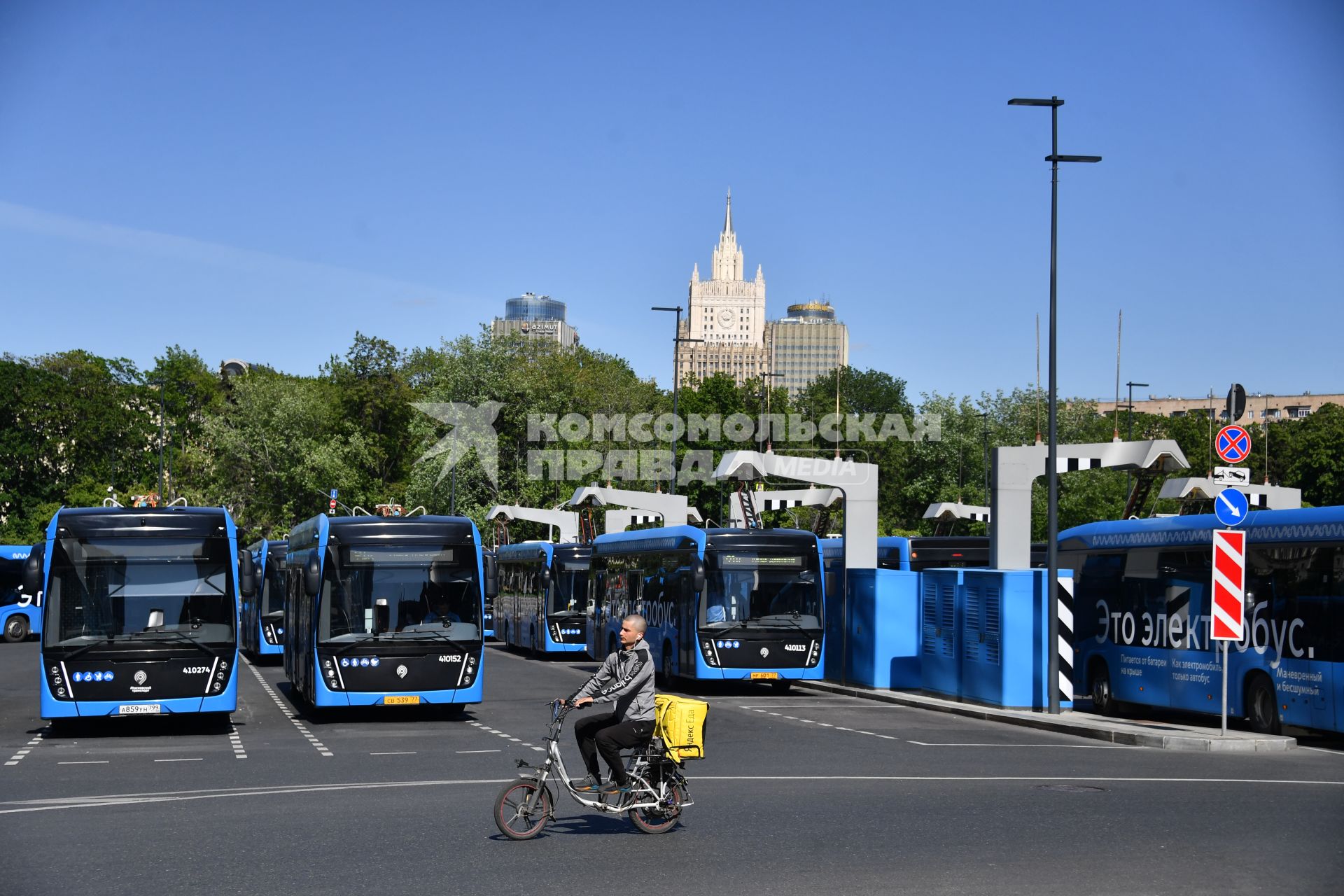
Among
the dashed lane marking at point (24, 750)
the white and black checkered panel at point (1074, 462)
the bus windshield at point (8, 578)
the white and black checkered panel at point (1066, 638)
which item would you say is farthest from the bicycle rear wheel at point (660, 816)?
the bus windshield at point (8, 578)

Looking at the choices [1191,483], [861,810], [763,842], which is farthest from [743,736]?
[1191,483]

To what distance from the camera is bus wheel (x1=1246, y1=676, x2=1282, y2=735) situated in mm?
19969

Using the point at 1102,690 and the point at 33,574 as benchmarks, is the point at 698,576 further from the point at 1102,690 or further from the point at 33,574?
the point at 33,574

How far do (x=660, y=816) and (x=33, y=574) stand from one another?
37.5ft

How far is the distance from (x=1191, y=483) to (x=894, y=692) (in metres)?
6.61

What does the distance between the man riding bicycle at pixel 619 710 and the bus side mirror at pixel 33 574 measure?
10.2m

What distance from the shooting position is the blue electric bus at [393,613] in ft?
73.3

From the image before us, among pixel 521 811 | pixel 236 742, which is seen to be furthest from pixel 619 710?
pixel 236 742

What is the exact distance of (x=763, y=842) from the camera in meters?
11.1

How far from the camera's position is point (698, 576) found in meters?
28.4

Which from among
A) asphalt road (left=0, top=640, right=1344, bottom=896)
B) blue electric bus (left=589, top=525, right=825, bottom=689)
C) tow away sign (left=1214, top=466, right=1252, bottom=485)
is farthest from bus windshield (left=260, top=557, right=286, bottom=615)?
tow away sign (left=1214, top=466, right=1252, bottom=485)

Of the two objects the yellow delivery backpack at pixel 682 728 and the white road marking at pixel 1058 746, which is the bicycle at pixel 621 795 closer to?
the yellow delivery backpack at pixel 682 728

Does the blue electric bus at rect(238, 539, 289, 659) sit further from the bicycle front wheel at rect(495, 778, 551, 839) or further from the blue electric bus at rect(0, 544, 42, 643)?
the bicycle front wheel at rect(495, 778, 551, 839)

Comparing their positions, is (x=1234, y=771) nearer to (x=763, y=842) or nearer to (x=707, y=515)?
(x=763, y=842)
